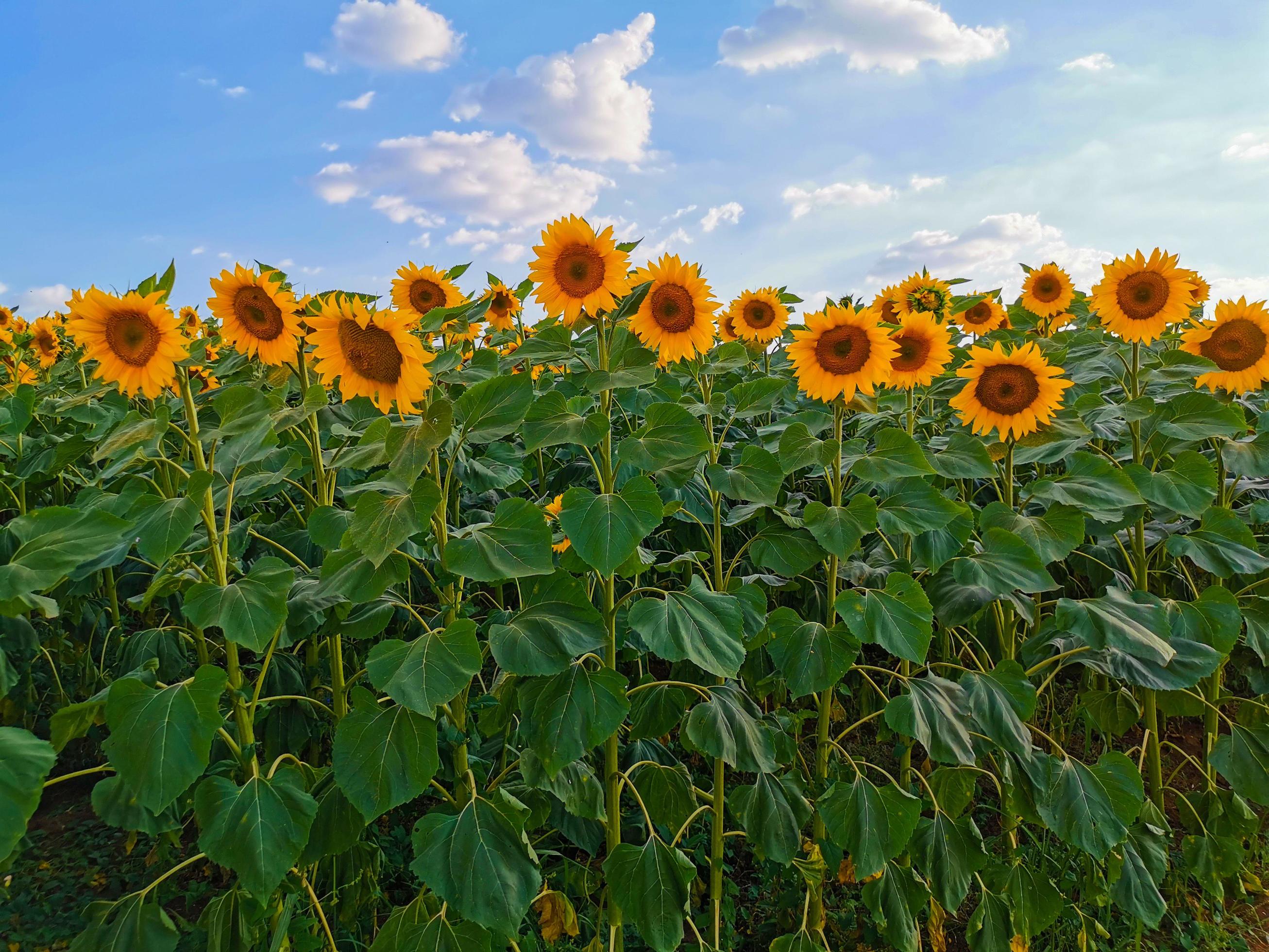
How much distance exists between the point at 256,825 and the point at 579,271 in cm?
158

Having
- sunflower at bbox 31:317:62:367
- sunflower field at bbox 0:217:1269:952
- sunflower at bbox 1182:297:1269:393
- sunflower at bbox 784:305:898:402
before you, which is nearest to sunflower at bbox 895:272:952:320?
Answer: sunflower field at bbox 0:217:1269:952

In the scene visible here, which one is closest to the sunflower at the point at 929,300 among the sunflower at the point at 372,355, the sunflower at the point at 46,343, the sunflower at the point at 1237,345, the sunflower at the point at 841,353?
the sunflower at the point at 1237,345

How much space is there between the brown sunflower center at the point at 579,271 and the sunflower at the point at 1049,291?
13.4ft

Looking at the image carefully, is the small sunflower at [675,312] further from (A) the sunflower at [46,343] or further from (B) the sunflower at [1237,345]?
(A) the sunflower at [46,343]

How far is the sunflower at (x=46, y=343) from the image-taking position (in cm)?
636

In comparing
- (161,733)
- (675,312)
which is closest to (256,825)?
(161,733)

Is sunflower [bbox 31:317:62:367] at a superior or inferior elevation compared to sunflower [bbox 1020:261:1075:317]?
inferior

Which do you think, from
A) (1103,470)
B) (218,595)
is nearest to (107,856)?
(218,595)

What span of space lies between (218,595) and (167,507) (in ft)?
0.81

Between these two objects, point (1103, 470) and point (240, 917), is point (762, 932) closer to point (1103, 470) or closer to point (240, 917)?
point (240, 917)

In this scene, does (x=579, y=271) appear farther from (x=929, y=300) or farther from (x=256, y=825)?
(x=929, y=300)

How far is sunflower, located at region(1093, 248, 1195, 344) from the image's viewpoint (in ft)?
11.2

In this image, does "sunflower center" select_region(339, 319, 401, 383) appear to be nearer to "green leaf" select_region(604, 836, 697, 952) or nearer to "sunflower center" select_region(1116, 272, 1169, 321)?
"green leaf" select_region(604, 836, 697, 952)

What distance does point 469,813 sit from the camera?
201cm
